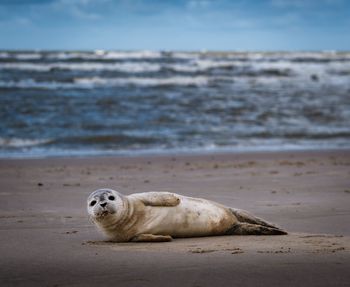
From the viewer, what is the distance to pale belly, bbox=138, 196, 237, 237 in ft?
20.4

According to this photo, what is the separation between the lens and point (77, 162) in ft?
43.1

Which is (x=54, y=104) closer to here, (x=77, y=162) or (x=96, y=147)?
(x=96, y=147)

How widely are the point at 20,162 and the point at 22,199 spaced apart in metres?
4.32

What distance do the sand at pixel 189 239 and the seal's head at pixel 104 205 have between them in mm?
261

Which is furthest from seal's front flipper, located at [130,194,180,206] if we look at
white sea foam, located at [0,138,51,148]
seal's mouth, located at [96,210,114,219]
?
white sea foam, located at [0,138,51,148]

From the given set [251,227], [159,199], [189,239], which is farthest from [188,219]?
[251,227]

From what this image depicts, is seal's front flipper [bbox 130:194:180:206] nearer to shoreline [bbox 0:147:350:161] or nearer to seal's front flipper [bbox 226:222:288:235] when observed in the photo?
seal's front flipper [bbox 226:222:288:235]

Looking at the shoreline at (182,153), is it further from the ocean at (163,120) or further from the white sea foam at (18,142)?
the white sea foam at (18,142)

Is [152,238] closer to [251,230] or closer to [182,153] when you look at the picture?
[251,230]

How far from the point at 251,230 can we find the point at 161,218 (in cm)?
81

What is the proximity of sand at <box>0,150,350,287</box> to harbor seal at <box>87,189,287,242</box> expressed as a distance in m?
0.14

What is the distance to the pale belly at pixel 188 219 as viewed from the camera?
245 inches

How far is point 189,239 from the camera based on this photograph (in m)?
6.27

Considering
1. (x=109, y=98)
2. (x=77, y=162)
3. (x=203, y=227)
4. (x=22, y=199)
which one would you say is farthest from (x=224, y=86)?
(x=203, y=227)
